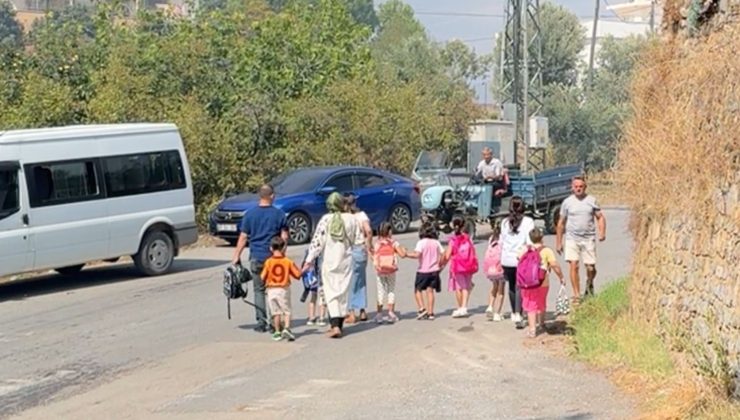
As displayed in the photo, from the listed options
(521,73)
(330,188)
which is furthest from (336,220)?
(521,73)

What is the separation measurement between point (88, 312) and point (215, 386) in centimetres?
566

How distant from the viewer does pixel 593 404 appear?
9.25 metres

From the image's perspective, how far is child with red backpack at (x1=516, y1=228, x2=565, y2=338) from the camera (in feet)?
42.0

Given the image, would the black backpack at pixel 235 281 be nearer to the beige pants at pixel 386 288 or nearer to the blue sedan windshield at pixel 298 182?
the beige pants at pixel 386 288

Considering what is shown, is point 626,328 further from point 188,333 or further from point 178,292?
point 178,292

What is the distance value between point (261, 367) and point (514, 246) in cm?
374

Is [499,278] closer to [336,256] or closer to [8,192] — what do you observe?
[336,256]

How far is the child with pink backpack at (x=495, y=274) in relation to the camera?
14.1m

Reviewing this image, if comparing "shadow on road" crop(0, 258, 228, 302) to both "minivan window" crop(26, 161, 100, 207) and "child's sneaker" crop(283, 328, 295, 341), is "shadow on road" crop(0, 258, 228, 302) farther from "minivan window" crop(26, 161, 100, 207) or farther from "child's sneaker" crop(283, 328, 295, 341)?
"child's sneaker" crop(283, 328, 295, 341)

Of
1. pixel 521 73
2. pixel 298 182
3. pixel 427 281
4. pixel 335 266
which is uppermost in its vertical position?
pixel 521 73

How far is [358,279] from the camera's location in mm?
13844

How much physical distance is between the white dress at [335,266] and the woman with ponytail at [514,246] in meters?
1.94

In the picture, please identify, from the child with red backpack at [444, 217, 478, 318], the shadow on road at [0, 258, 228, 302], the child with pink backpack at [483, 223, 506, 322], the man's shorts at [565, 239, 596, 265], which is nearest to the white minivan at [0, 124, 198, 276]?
the shadow on road at [0, 258, 228, 302]

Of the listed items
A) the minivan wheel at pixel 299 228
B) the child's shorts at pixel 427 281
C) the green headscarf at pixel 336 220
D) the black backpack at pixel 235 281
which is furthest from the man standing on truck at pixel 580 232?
the minivan wheel at pixel 299 228
